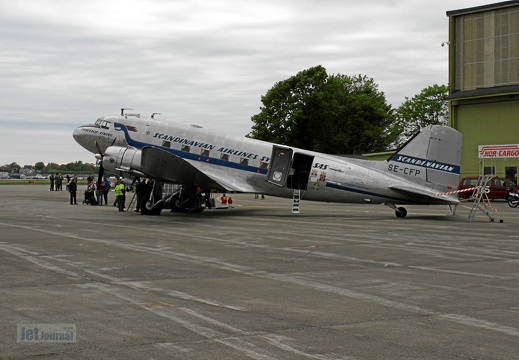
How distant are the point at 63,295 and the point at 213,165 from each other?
22.3 m

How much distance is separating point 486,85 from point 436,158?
3271 cm

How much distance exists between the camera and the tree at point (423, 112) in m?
109

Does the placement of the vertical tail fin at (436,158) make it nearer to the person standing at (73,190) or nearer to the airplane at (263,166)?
the airplane at (263,166)

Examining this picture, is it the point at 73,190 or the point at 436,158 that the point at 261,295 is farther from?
the point at 73,190

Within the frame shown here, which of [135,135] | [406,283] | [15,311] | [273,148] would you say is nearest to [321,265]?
[406,283]

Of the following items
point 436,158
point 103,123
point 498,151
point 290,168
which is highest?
point 498,151

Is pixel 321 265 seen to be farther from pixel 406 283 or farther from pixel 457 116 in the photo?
pixel 457 116

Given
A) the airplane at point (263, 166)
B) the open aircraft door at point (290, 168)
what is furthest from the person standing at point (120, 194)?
the open aircraft door at point (290, 168)

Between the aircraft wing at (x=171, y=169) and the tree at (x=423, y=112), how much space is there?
269 feet

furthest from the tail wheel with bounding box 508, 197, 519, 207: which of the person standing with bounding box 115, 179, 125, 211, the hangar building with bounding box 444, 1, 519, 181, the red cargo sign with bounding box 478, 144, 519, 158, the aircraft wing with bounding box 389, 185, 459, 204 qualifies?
the person standing with bounding box 115, 179, 125, 211

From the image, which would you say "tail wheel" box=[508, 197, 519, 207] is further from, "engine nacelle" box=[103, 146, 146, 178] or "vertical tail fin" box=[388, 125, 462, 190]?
"engine nacelle" box=[103, 146, 146, 178]

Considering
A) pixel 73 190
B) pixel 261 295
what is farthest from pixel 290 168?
Result: pixel 261 295

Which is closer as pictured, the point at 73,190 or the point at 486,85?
the point at 73,190

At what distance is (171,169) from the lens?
28984 millimetres
